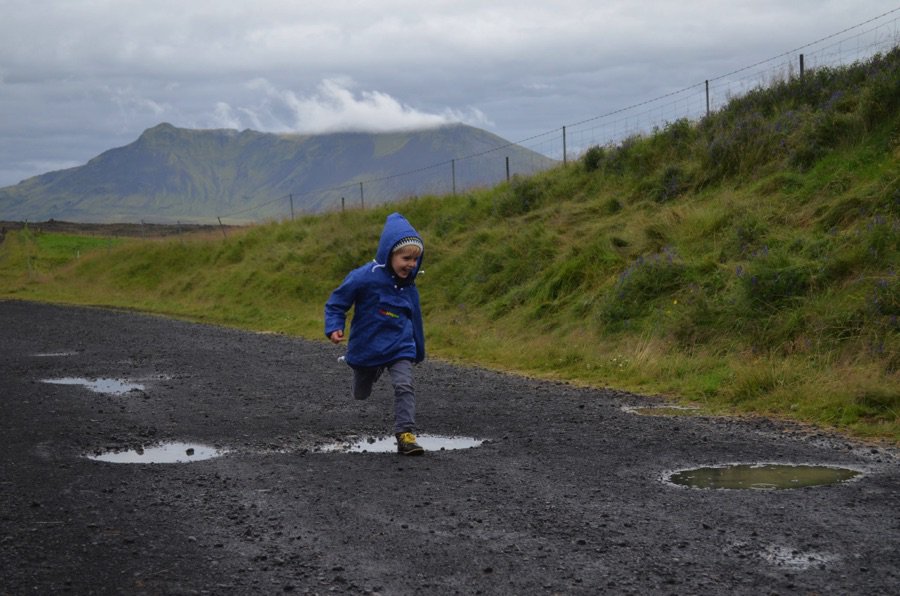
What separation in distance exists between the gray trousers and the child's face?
0.81 metres

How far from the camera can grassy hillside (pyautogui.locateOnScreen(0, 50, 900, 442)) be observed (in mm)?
11938

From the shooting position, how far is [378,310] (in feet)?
29.2

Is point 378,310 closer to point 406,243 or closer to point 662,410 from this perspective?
point 406,243

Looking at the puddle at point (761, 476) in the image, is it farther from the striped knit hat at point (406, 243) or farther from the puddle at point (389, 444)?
the striped knit hat at point (406, 243)

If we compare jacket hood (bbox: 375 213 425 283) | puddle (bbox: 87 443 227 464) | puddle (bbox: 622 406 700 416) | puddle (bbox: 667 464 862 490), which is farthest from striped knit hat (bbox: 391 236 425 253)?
puddle (bbox: 622 406 700 416)

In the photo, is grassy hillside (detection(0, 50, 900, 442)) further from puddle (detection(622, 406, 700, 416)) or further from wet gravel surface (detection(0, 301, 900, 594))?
wet gravel surface (detection(0, 301, 900, 594))

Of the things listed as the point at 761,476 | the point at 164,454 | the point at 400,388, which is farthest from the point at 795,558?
the point at 164,454

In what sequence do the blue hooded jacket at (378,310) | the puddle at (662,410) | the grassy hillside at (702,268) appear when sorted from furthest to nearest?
the grassy hillside at (702,268)
the puddle at (662,410)
the blue hooded jacket at (378,310)

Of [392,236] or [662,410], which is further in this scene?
[662,410]

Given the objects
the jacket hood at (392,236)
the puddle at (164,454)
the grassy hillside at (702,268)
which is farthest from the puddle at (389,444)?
the grassy hillside at (702,268)

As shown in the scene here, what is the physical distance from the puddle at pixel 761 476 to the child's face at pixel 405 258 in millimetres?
2870

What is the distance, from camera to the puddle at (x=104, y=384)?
41.3 feet

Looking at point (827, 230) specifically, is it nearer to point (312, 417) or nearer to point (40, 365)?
point (312, 417)

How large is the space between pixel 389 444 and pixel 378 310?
3.77ft
